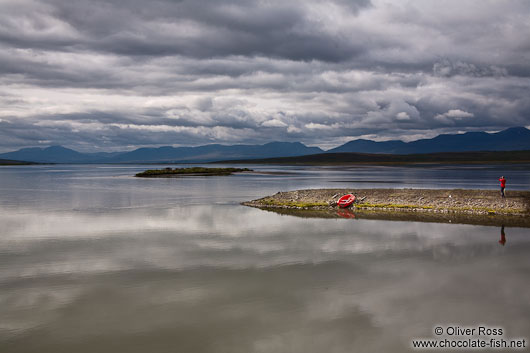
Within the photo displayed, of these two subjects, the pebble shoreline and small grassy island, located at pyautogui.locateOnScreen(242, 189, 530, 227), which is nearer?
small grassy island, located at pyautogui.locateOnScreen(242, 189, 530, 227)

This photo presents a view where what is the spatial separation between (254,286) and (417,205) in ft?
79.1

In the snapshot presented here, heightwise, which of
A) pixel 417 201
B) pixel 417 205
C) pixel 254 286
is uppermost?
pixel 417 201

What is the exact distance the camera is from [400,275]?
1673cm

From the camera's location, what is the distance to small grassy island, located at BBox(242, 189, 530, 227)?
104ft

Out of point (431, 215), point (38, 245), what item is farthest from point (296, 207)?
point (38, 245)

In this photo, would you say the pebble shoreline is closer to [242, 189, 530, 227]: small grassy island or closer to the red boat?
[242, 189, 530, 227]: small grassy island

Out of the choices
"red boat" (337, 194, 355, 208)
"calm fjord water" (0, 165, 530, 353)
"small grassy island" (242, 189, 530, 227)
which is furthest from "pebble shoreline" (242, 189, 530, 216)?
"calm fjord water" (0, 165, 530, 353)

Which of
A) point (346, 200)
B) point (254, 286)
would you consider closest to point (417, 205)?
point (346, 200)

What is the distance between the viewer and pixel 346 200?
38.3 m

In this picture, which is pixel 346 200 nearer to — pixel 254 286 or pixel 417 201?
pixel 417 201

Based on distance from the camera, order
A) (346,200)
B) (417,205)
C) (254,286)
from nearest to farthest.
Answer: (254,286), (417,205), (346,200)

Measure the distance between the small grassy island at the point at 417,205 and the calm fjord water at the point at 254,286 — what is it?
4.79 meters

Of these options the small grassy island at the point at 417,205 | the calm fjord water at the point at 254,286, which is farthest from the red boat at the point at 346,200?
the calm fjord water at the point at 254,286

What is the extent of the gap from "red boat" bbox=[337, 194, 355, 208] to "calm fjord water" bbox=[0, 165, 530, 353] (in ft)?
33.9
